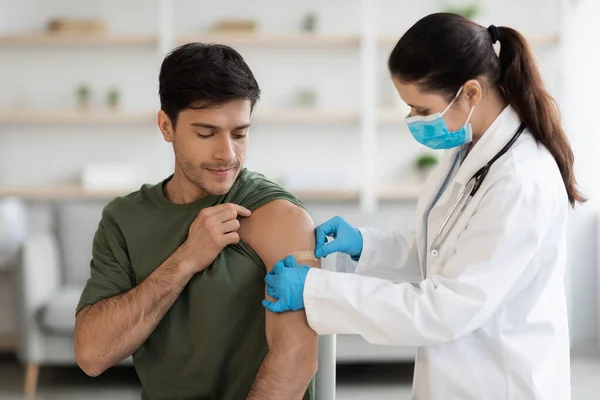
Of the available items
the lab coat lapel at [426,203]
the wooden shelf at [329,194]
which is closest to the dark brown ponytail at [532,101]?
the lab coat lapel at [426,203]

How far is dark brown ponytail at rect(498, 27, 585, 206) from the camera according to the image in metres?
1.53

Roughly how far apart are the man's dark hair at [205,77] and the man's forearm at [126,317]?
308mm

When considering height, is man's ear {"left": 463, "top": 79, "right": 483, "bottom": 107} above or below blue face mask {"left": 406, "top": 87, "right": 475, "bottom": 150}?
above

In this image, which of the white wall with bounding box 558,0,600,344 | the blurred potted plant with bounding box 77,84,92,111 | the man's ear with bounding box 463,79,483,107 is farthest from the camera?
the white wall with bounding box 558,0,600,344

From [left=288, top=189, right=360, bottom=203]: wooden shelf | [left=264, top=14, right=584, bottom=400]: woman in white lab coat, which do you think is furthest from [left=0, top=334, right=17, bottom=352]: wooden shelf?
[left=264, top=14, right=584, bottom=400]: woman in white lab coat

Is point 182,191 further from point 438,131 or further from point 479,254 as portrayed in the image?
point 479,254

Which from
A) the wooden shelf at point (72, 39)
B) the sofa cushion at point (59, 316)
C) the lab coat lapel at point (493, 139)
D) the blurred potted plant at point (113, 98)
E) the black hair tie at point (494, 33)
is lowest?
the sofa cushion at point (59, 316)

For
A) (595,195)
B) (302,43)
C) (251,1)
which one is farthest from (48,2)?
(595,195)

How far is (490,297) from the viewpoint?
1403mm

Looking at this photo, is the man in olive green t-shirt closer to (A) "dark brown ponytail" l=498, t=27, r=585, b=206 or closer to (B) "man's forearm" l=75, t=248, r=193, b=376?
(B) "man's forearm" l=75, t=248, r=193, b=376

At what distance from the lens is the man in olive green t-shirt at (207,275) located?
5.11 feet

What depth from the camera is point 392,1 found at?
5027 mm

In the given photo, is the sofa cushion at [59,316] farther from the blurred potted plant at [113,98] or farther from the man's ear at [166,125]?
the man's ear at [166,125]

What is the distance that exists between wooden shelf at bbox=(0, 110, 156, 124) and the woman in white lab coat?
10.9 feet
